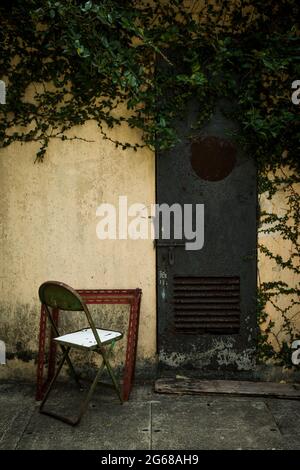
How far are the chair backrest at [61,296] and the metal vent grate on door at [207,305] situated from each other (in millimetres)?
1225

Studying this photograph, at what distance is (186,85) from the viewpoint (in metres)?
4.09

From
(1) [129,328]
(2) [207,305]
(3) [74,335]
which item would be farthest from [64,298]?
(2) [207,305]

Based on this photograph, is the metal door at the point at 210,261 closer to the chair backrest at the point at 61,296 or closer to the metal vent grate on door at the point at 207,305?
the metal vent grate on door at the point at 207,305

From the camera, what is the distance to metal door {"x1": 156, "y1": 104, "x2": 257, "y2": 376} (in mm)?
4191

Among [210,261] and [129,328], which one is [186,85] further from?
[129,328]

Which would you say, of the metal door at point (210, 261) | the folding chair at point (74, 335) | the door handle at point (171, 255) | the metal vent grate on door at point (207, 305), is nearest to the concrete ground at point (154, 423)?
the folding chair at point (74, 335)

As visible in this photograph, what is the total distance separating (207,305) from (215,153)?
4.82 feet

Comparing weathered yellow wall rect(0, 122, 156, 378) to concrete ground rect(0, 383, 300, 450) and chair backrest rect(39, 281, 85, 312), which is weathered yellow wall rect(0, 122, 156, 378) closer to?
concrete ground rect(0, 383, 300, 450)

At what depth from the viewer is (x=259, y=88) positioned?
13.3 feet

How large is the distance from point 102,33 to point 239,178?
178 cm

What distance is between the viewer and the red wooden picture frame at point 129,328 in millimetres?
3891
